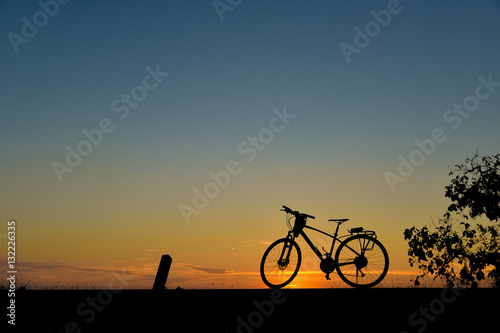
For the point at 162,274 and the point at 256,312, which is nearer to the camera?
the point at 256,312

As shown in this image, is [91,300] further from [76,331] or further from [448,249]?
[448,249]

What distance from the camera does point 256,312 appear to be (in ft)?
25.3

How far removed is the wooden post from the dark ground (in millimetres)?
1685

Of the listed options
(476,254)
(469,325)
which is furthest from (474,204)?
(469,325)

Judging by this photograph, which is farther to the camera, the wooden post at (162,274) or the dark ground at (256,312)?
the wooden post at (162,274)

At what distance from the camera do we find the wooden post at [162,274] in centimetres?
1038

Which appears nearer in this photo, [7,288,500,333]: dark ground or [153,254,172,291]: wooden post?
[7,288,500,333]: dark ground

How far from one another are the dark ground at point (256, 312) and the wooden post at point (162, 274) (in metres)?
1.68

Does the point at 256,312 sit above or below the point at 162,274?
below

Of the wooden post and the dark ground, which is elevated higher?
the wooden post

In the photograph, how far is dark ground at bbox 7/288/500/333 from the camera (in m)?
7.45

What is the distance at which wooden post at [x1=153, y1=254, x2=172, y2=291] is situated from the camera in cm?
1038

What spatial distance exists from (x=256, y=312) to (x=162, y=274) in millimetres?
3354

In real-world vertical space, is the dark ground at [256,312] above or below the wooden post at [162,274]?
below
